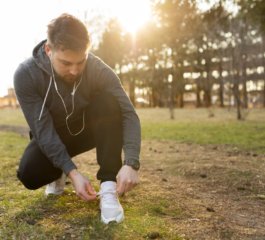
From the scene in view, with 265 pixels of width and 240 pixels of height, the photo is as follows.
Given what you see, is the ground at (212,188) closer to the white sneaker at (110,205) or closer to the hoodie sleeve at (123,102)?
the white sneaker at (110,205)

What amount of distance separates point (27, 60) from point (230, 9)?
751 cm

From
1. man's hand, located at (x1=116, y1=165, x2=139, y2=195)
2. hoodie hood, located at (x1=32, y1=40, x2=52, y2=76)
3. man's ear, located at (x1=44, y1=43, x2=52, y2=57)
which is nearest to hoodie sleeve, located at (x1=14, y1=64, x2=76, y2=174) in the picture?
hoodie hood, located at (x1=32, y1=40, x2=52, y2=76)

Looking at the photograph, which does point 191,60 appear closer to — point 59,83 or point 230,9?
point 230,9

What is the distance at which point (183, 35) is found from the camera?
2023 centimetres

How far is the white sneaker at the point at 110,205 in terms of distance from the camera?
9.26ft

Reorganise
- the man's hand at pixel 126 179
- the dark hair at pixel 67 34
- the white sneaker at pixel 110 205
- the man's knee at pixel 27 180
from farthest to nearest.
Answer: the man's knee at pixel 27 180 < the white sneaker at pixel 110 205 < the man's hand at pixel 126 179 < the dark hair at pixel 67 34

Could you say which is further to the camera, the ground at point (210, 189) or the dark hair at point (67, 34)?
the ground at point (210, 189)

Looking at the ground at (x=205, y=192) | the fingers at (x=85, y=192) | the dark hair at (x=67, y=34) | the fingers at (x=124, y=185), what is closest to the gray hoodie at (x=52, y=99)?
the fingers at (x=124, y=185)

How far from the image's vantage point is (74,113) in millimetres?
3221

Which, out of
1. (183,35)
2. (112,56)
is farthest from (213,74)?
(183,35)

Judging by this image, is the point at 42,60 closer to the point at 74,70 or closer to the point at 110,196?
the point at 74,70

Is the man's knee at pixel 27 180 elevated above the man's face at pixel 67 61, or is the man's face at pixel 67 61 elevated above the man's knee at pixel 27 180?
the man's face at pixel 67 61

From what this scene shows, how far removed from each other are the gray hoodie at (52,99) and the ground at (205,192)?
0.63m

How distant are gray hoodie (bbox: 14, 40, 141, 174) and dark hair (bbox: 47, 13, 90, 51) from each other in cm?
36
